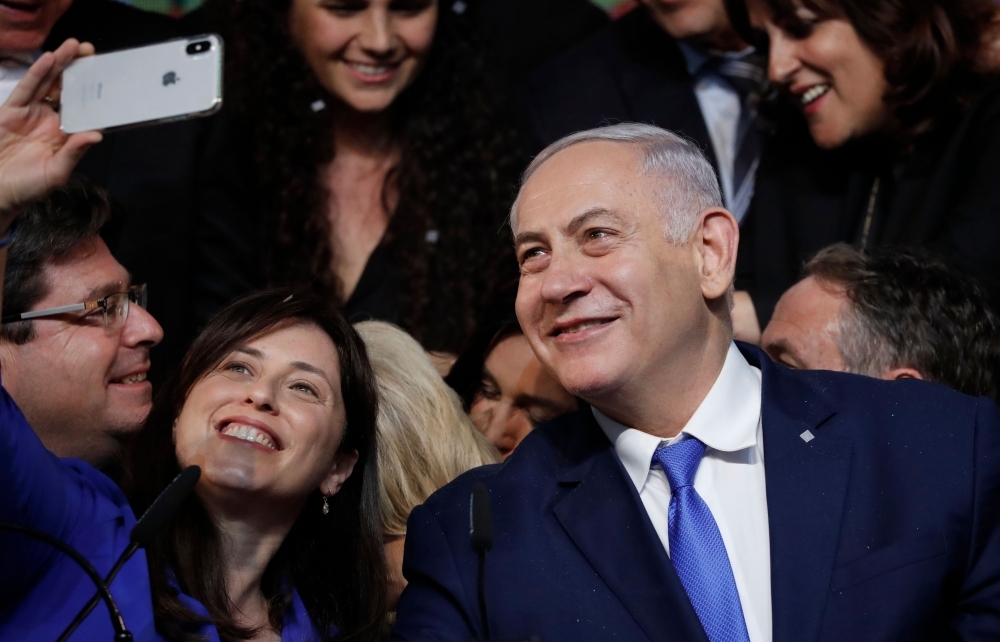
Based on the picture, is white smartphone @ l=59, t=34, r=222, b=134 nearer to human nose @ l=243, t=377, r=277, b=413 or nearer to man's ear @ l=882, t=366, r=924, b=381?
human nose @ l=243, t=377, r=277, b=413

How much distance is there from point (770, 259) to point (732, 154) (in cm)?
38

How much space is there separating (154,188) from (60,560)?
4.92 feet

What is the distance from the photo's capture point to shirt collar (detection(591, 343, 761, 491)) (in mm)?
2559

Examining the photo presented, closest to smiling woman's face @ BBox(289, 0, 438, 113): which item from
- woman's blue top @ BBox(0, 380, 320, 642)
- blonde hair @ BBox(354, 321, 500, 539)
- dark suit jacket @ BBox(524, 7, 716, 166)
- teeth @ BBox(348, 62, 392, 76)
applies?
teeth @ BBox(348, 62, 392, 76)

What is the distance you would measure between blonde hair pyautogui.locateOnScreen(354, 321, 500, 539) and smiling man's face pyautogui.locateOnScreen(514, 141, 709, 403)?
2.10 feet

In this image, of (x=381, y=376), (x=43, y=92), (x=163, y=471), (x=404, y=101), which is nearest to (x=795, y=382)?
(x=381, y=376)

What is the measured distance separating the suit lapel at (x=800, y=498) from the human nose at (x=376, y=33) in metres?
1.63

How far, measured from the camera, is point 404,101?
4008 millimetres

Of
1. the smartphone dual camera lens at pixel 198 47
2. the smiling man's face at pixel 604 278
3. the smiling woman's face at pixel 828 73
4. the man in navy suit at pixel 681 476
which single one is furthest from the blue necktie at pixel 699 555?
the smiling woman's face at pixel 828 73

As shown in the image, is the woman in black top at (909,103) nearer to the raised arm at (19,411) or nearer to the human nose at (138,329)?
the human nose at (138,329)

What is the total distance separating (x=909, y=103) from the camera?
3.59 m

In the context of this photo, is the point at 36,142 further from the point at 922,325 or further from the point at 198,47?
the point at 922,325

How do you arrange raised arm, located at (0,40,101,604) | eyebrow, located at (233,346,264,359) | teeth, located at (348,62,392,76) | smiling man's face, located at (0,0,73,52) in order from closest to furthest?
raised arm, located at (0,40,101,604) < eyebrow, located at (233,346,264,359) < smiling man's face, located at (0,0,73,52) < teeth, located at (348,62,392,76)

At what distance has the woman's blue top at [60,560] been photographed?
2203 mm
